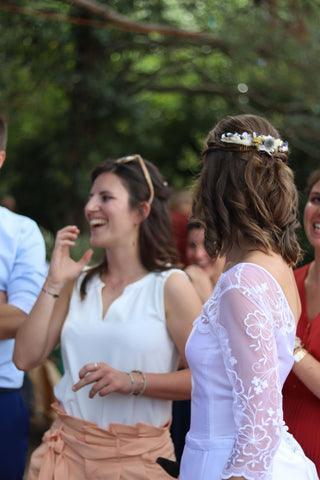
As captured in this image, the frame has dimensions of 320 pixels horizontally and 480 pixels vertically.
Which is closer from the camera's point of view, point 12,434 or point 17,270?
point 12,434

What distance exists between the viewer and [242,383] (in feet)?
4.44

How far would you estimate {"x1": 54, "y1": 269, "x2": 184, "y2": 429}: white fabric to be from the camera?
2203mm

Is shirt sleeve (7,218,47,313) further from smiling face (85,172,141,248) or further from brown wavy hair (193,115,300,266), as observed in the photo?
brown wavy hair (193,115,300,266)

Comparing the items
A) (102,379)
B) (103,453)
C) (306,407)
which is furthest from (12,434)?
(306,407)

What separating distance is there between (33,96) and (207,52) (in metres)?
3.15

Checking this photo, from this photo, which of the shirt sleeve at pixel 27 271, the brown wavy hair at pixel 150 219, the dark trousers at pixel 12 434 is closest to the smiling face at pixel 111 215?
the brown wavy hair at pixel 150 219

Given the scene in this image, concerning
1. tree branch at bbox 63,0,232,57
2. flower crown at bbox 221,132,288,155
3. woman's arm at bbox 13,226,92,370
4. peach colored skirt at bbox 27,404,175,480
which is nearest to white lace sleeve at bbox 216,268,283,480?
flower crown at bbox 221,132,288,155

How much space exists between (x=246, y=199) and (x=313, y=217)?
3.43 feet

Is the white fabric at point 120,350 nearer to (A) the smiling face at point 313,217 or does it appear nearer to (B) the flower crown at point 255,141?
(A) the smiling face at point 313,217

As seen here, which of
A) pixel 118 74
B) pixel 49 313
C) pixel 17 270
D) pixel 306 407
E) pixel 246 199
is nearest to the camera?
pixel 246 199

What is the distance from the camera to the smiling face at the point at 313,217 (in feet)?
7.98

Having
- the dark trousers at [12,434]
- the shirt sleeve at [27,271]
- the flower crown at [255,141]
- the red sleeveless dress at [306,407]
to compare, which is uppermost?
the flower crown at [255,141]

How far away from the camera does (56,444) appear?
219 centimetres

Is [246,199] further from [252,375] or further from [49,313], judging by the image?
[49,313]
